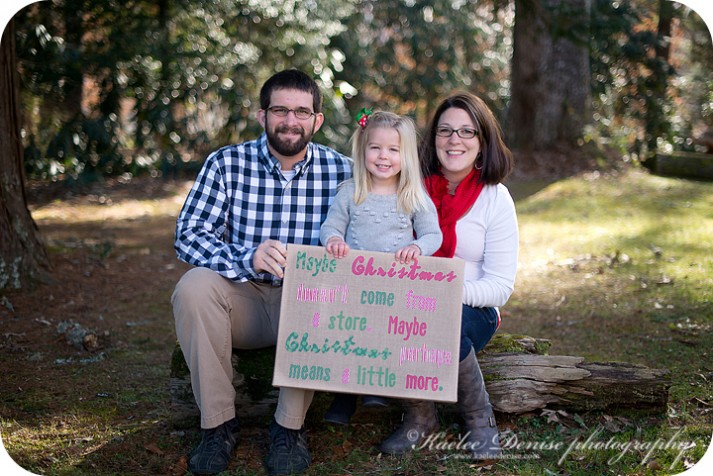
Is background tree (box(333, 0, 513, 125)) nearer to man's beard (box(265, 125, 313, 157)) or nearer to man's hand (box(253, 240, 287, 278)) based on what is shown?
man's beard (box(265, 125, 313, 157))

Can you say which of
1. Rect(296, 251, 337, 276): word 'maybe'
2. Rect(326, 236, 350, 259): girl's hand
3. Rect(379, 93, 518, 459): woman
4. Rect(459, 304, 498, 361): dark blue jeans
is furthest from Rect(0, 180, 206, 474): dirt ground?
Rect(459, 304, 498, 361): dark blue jeans

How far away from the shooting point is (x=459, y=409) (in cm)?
323

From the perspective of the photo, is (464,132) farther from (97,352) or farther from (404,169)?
(97,352)

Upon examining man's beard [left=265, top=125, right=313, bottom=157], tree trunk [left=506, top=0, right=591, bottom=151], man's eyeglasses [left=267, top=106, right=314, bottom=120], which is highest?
tree trunk [left=506, top=0, right=591, bottom=151]

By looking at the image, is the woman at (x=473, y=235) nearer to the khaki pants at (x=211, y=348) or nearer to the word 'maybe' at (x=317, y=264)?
the khaki pants at (x=211, y=348)

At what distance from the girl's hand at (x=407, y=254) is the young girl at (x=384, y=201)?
0.18m

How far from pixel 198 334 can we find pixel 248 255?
423 mm

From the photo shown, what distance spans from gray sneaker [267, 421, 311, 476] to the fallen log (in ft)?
0.98

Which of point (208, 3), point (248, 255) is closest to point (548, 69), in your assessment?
point (208, 3)

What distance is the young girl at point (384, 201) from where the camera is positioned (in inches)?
125

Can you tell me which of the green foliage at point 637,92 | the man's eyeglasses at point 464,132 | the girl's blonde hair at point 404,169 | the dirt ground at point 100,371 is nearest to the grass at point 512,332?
the dirt ground at point 100,371

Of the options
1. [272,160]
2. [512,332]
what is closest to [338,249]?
[272,160]

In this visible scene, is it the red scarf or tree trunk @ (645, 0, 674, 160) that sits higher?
tree trunk @ (645, 0, 674, 160)

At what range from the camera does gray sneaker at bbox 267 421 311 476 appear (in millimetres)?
2951
